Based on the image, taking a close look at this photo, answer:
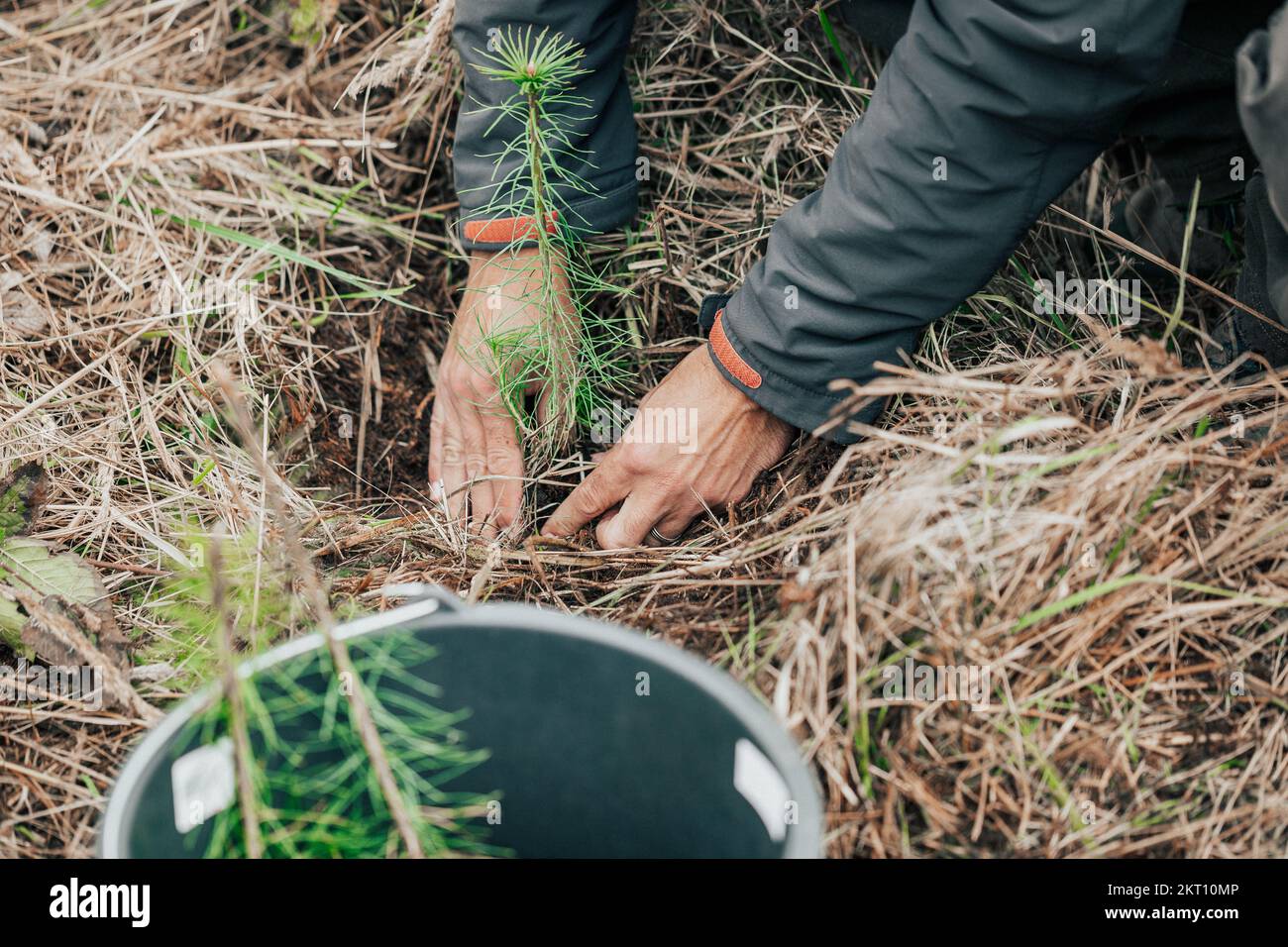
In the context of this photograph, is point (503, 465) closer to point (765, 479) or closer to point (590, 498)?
point (590, 498)

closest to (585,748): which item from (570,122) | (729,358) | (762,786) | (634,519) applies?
(762,786)

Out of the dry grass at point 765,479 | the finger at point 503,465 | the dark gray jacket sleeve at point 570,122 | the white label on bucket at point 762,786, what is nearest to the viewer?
the white label on bucket at point 762,786

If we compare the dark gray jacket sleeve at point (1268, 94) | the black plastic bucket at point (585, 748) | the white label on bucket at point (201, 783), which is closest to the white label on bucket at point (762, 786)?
the black plastic bucket at point (585, 748)

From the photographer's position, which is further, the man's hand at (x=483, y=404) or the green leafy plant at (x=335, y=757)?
the man's hand at (x=483, y=404)

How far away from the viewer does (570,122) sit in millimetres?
1488

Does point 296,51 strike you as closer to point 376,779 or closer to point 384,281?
point 384,281

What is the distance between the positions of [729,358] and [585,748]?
65 centimetres

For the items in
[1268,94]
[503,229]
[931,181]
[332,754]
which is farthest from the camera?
[503,229]

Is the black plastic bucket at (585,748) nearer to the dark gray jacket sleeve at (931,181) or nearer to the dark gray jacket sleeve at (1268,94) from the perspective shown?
the dark gray jacket sleeve at (931,181)

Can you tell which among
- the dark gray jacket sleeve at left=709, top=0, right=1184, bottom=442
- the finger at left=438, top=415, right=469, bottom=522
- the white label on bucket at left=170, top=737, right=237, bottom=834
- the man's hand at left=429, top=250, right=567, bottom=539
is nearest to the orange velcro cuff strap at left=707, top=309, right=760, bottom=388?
the dark gray jacket sleeve at left=709, top=0, right=1184, bottom=442

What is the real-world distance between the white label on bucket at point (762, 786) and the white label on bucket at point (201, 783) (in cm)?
41

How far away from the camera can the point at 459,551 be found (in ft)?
4.58

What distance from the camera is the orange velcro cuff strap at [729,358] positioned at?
135 cm

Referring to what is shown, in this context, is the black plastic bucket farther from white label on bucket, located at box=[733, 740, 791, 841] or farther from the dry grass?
the dry grass
